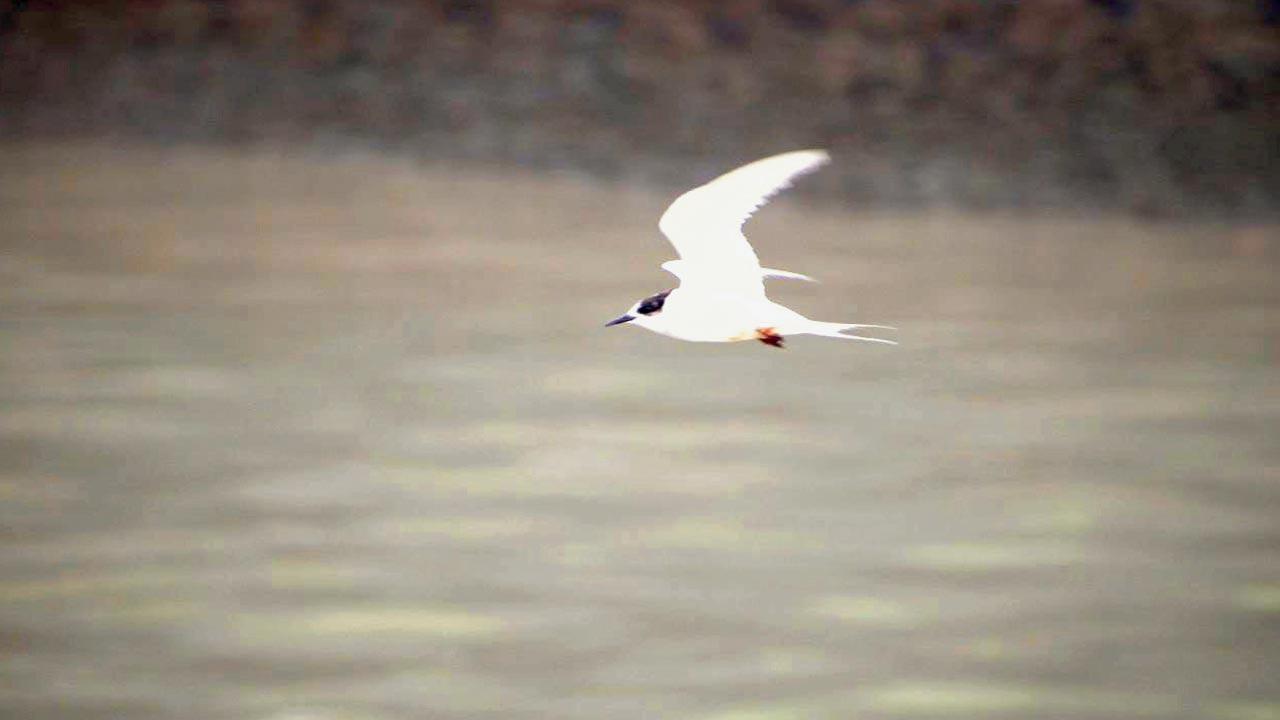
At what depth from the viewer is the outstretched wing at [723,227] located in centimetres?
149

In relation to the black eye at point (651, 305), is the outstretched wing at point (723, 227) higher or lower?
higher

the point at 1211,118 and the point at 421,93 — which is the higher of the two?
the point at 421,93

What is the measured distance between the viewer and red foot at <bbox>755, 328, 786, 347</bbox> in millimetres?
1415

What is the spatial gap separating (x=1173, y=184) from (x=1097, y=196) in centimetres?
26

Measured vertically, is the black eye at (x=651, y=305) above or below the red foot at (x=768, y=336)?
above

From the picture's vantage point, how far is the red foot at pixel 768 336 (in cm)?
142

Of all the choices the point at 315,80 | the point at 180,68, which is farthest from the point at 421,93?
the point at 180,68

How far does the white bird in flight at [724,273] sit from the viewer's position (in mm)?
1398

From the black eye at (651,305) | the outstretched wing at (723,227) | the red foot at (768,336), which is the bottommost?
the red foot at (768,336)

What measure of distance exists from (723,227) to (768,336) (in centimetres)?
17

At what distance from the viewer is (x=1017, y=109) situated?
273 inches

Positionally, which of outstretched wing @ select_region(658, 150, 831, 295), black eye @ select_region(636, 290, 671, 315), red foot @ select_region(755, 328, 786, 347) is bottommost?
red foot @ select_region(755, 328, 786, 347)

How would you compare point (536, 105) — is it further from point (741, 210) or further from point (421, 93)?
point (741, 210)

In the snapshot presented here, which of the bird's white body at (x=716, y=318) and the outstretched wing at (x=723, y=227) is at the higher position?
the outstretched wing at (x=723, y=227)
